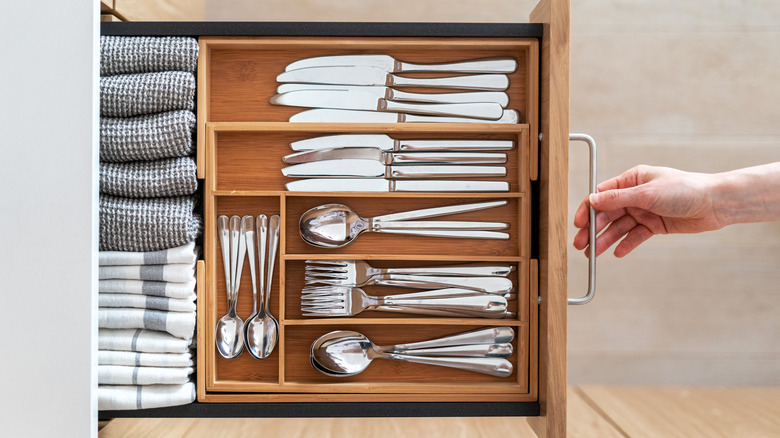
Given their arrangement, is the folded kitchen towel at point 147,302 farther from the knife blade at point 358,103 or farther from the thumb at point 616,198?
the thumb at point 616,198

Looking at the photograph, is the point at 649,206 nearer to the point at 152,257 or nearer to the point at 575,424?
the point at 575,424

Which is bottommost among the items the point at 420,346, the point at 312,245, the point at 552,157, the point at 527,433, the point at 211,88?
the point at 527,433

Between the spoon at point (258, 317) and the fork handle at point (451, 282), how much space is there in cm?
16

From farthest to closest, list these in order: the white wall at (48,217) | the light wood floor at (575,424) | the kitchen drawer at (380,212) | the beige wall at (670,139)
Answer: the beige wall at (670,139)
the light wood floor at (575,424)
the kitchen drawer at (380,212)
the white wall at (48,217)

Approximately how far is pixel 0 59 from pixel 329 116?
1.23 ft

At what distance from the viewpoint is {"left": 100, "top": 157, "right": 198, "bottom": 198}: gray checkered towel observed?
726 mm

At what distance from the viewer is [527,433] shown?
826mm

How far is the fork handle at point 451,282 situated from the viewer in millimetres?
761

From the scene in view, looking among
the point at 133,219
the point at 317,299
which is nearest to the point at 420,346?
the point at 317,299

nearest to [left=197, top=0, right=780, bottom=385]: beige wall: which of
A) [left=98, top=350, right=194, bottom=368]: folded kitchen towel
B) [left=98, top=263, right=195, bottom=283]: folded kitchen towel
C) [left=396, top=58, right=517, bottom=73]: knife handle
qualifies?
[left=396, top=58, right=517, bottom=73]: knife handle

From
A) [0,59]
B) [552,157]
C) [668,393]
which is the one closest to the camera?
[0,59]

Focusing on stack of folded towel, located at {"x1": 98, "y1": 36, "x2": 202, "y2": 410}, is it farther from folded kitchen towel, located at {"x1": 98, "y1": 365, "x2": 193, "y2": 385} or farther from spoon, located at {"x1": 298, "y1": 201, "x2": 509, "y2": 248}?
spoon, located at {"x1": 298, "y1": 201, "x2": 509, "y2": 248}

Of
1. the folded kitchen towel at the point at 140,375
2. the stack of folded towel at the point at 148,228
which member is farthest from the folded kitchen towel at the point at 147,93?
the folded kitchen towel at the point at 140,375

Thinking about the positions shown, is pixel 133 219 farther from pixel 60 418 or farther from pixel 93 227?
pixel 60 418
